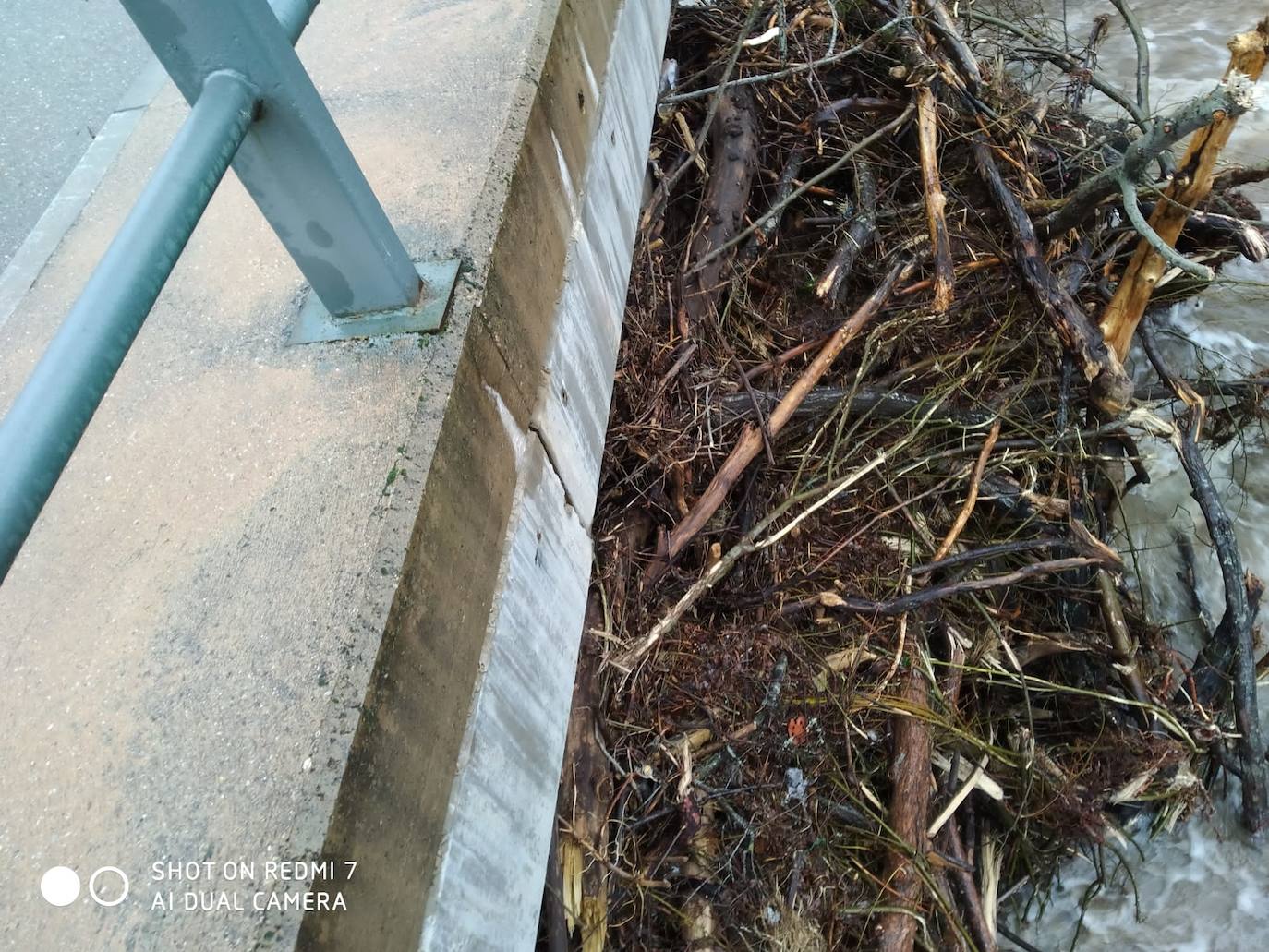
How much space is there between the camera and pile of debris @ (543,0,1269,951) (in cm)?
243

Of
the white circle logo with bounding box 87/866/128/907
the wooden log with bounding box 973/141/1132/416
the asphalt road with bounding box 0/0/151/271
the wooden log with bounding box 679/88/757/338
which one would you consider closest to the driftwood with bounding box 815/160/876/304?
the wooden log with bounding box 679/88/757/338

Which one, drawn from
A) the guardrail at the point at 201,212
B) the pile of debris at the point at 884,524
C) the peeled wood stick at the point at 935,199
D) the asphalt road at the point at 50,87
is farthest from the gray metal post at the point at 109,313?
the peeled wood stick at the point at 935,199

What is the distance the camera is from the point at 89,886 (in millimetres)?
1037

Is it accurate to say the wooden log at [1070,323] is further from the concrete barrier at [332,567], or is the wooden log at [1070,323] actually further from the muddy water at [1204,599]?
the concrete barrier at [332,567]

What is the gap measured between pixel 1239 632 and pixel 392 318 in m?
3.16

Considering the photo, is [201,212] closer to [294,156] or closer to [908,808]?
[294,156]

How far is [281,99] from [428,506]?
2.11 feet

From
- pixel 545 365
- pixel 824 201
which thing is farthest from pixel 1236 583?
pixel 545 365

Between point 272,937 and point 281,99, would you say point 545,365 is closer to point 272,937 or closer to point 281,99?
point 281,99

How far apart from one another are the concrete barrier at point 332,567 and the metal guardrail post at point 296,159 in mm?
115

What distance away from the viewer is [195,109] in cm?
106

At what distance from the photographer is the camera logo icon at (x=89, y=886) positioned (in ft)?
3.37

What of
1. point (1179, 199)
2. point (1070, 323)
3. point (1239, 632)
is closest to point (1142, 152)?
point (1179, 199)

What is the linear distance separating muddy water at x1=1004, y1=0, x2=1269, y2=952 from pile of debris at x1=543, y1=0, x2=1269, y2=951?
0.67 ft
